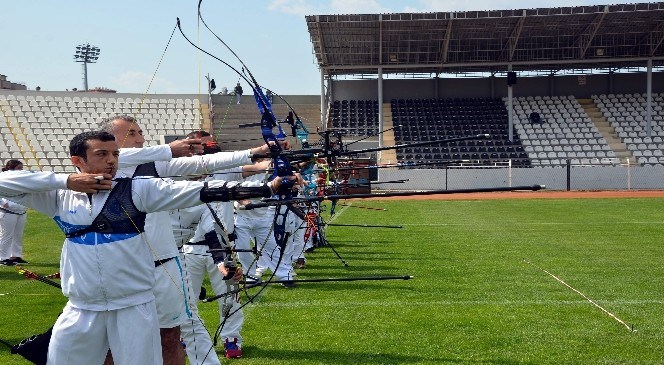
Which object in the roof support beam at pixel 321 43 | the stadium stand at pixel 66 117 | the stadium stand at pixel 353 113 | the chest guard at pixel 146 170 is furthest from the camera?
the stadium stand at pixel 353 113

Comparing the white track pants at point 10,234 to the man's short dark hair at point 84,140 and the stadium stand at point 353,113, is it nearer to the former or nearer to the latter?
the man's short dark hair at point 84,140

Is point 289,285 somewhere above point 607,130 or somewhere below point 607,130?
below

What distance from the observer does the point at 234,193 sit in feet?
14.7

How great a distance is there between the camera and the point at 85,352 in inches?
188

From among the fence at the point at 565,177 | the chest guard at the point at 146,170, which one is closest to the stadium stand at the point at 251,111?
the fence at the point at 565,177

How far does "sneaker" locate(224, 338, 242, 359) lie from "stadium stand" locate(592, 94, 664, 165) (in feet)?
117

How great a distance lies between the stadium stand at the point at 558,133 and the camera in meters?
40.5

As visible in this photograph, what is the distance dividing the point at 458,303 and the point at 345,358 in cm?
305

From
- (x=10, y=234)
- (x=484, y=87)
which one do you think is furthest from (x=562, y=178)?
(x=10, y=234)

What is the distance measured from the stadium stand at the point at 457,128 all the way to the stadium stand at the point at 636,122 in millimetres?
5495

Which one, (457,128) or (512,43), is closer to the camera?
(512,43)

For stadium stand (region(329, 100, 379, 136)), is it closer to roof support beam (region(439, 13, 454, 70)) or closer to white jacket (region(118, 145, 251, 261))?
roof support beam (region(439, 13, 454, 70))

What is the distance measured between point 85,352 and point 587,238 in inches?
584

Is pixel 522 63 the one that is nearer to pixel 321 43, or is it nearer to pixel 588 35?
pixel 588 35
